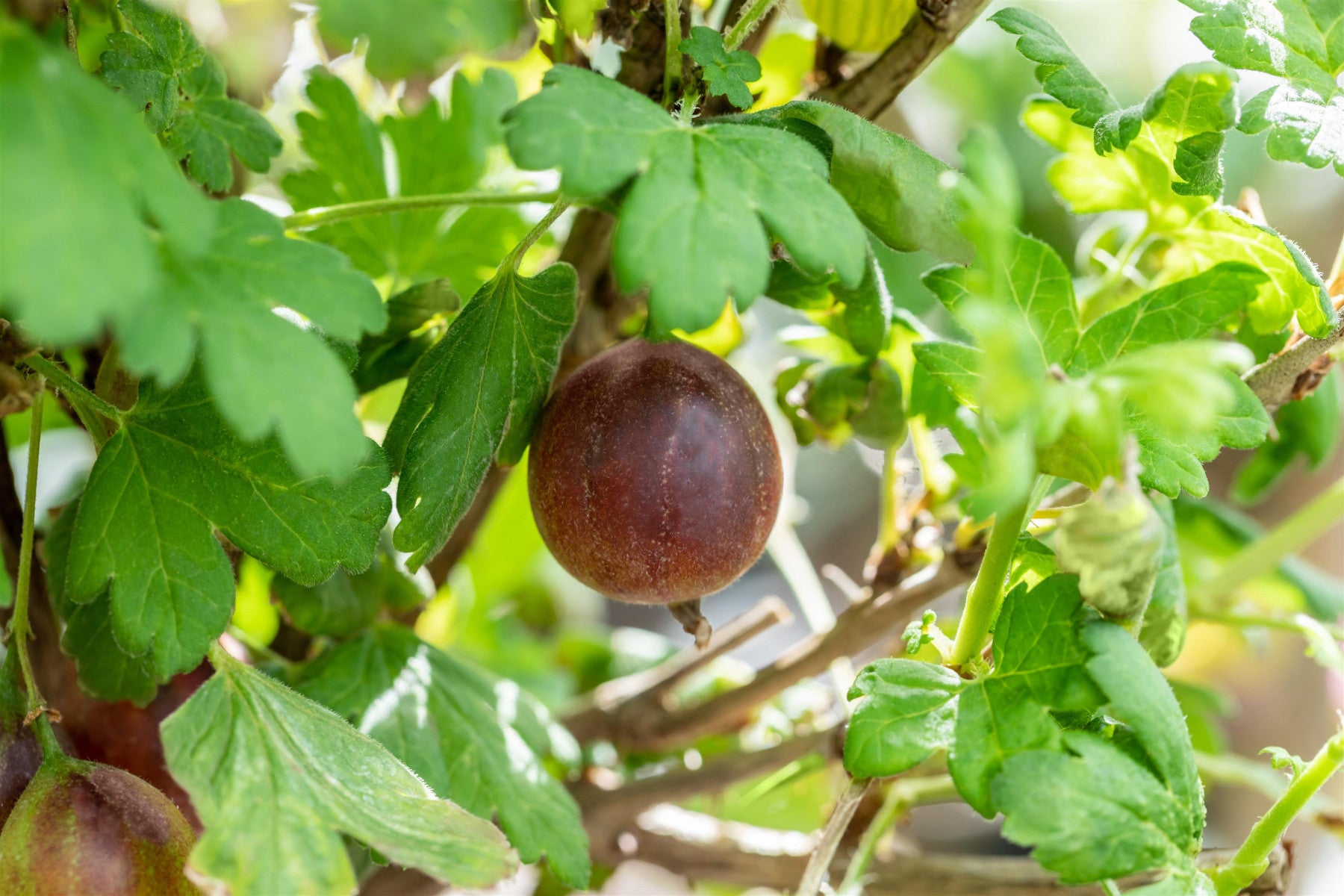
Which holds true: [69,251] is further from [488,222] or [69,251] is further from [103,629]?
[488,222]

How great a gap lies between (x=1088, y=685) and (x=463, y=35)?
0.31 metres

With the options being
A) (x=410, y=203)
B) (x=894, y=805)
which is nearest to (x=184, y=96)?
(x=410, y=203)

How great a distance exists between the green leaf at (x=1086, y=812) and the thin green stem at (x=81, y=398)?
0.38m

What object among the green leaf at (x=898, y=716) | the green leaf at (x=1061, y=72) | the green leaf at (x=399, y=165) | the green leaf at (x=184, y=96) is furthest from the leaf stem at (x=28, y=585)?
the green leaf at (x=1061, y=72)

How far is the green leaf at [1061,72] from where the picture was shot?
46 centimetres

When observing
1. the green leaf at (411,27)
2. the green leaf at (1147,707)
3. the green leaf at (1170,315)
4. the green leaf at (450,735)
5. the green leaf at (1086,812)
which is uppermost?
the green leaf at (411,27)

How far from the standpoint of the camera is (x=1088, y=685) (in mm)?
388

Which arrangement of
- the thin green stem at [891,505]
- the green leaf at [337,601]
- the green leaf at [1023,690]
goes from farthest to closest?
the thin green stem at [891,505] → the green leaf at [337,601] → the green leaf at [1023,690]

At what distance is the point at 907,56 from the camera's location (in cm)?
53

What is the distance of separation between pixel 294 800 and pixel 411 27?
26 cm

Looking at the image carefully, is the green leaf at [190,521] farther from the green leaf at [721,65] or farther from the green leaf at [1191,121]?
the green leaf at [1191,121]

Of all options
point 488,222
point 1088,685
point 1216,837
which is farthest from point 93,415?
point 1216,837

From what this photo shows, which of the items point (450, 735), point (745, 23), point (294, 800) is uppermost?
point (745, 23)

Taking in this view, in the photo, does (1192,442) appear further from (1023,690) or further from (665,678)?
(665,678)
